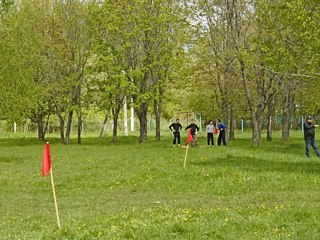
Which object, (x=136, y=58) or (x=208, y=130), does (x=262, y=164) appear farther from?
(x=136, y=58)

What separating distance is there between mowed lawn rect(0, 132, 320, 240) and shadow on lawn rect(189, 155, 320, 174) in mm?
34

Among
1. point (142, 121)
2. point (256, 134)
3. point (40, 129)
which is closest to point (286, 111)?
point (256, 134)

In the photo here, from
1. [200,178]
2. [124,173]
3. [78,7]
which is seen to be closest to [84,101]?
[78,7]

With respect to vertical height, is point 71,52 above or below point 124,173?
above

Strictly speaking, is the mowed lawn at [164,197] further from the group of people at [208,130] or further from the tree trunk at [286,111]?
the tree trunk at [286,111]

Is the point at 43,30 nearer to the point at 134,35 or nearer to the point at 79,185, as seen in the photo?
the point at 134,35

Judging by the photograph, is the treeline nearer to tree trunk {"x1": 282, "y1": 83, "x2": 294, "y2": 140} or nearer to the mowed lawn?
tree trunk {"x1": 282, "y1": 83, "x2": 294, "y2": 140}

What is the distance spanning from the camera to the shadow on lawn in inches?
851

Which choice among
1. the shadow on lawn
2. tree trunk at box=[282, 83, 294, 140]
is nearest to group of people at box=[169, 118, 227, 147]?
tree trunk at box=[282, 83, 294, 140]

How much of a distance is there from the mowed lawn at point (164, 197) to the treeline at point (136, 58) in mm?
6911

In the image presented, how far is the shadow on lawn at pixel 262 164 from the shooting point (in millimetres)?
21617

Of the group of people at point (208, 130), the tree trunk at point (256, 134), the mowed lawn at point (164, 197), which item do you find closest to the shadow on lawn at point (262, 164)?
the mowed lawn at point (164, 197)

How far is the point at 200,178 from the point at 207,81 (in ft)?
97.4

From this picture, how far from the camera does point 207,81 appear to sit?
49.0 m
